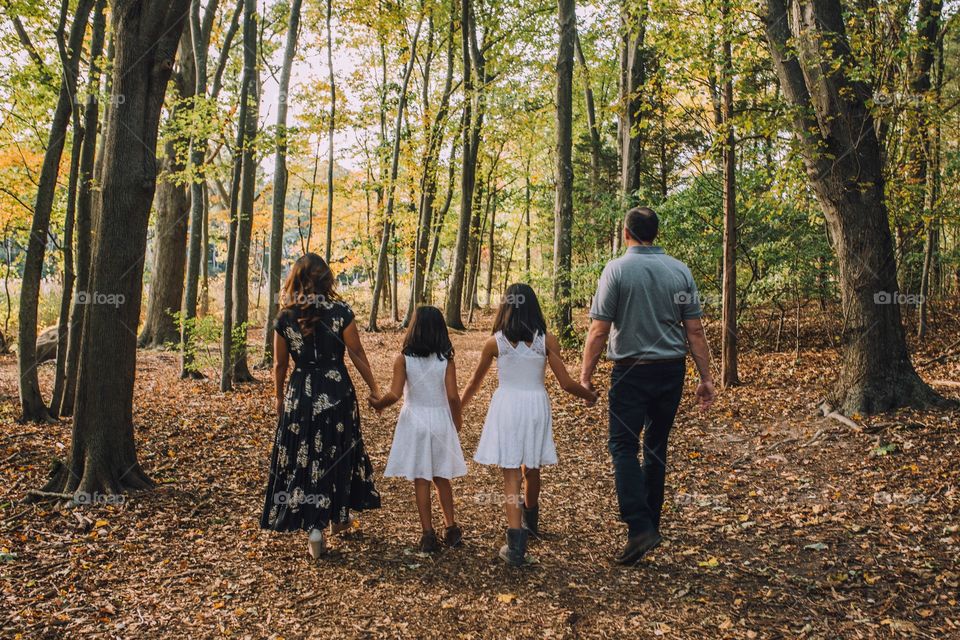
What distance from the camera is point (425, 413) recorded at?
4566 millimetres

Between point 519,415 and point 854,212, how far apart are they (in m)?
5.39

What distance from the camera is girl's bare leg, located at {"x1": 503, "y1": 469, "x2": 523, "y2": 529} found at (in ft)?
14.4

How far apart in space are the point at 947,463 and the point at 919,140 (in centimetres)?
539

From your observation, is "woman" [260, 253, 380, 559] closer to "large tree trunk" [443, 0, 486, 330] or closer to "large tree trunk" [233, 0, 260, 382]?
"large tree trunk" [233, 0, 260, 382]

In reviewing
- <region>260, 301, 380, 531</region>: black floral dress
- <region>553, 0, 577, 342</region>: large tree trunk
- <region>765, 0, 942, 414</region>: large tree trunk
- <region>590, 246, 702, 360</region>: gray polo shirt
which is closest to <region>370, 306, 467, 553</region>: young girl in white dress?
<region>260, 301, 380, 531</region>: black floral dress

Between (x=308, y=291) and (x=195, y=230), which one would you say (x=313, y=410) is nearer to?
(x=308, y=291)

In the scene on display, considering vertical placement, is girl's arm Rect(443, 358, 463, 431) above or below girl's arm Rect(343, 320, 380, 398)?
below

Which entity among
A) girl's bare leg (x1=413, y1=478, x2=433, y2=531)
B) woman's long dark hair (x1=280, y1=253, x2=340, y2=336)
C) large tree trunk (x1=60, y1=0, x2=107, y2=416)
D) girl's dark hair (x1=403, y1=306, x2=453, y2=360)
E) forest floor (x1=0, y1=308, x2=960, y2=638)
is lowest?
forest floor (x1=0, y1=308, x2=960, y2=638)

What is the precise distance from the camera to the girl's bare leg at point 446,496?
4.63 meters

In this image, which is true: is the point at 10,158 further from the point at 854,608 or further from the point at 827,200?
the point at 854,608

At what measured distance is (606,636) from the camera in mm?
3531

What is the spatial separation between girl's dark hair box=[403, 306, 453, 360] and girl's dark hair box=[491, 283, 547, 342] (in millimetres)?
392

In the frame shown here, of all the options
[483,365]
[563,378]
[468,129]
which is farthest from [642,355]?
[468,129]

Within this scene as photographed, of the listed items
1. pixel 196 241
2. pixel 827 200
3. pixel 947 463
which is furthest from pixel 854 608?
pixel 196 241
